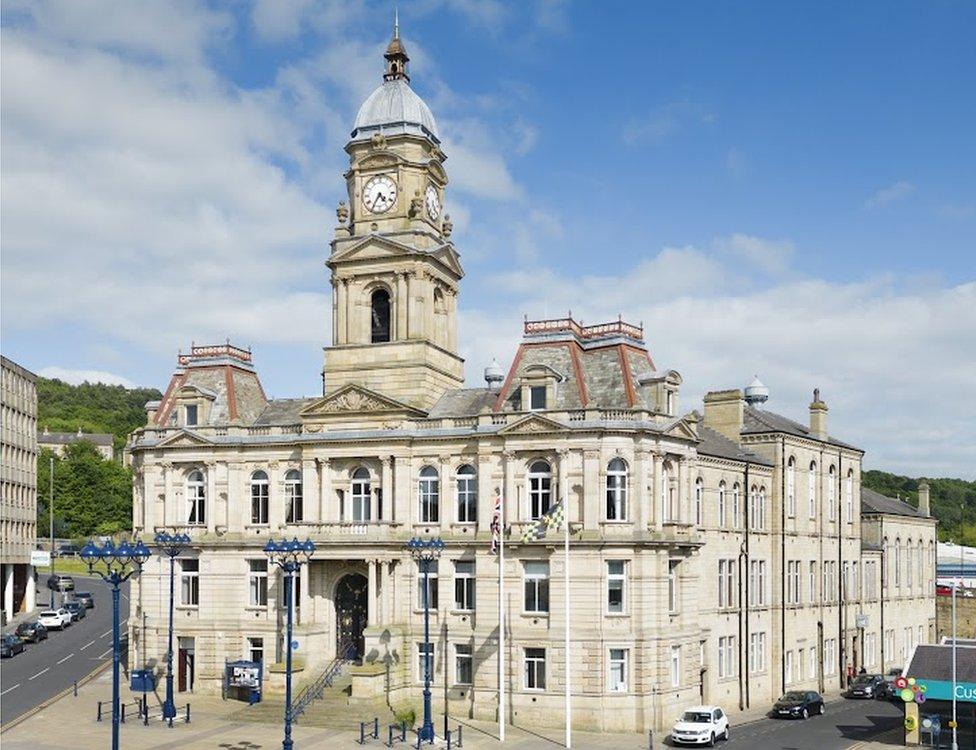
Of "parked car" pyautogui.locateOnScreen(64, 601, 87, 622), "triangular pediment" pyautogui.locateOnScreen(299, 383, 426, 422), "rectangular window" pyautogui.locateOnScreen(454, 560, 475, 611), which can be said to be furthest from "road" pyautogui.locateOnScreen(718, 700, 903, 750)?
"parked car" pyautogui.locateOnScreen(64, 601, 87, 622)

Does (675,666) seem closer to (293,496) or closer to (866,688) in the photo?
(866,688)

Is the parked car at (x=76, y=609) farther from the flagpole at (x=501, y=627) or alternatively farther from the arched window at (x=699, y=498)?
the arched window at (x=699, y=498)

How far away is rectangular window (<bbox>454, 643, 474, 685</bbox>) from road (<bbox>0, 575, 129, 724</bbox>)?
71.7 ft

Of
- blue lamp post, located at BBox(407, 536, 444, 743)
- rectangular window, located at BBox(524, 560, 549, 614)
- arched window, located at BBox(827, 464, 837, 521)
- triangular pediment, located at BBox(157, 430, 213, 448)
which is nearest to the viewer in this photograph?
blue lamp post, located at BBox(407, 536, 444, 743)

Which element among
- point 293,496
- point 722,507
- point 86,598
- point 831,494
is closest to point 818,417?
point 831,494

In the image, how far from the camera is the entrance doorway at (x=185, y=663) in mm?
68312

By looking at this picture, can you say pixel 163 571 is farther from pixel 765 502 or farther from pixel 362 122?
pixel 765 502

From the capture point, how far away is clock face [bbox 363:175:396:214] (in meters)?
70.8

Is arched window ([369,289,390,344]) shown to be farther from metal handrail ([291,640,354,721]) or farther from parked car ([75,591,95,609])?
parked car ([75,591,95,609])

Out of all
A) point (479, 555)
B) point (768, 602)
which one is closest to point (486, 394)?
point (479, 555)

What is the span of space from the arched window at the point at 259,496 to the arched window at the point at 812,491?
35.1 metres

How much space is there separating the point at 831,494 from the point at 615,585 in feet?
92.4

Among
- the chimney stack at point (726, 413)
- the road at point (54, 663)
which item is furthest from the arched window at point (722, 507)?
the road at point (54, 663)

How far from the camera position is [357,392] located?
6619 centimetres
